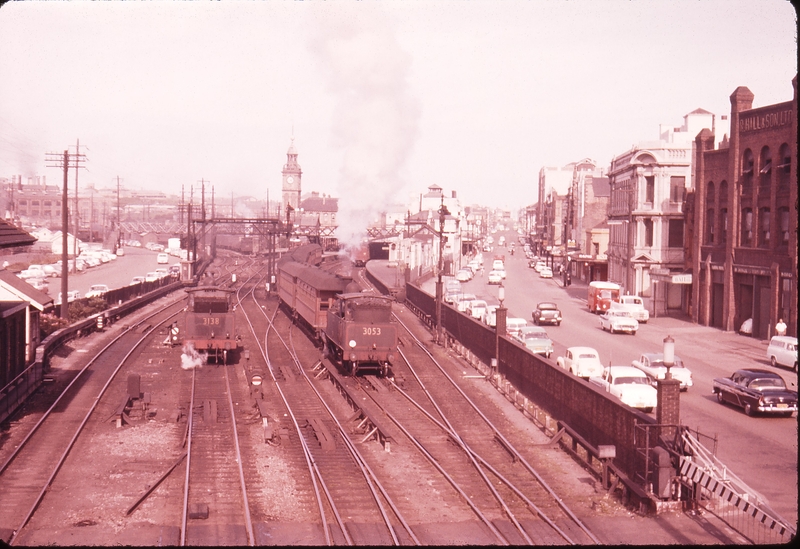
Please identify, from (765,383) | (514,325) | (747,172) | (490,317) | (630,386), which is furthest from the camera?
(490,317)

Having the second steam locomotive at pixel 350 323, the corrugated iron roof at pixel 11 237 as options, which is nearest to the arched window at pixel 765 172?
the second steam locomotive at pixel 350 323

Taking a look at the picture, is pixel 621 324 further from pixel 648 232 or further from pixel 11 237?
pixel 11 237

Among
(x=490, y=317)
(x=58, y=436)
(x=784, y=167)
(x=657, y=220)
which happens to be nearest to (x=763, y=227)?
(x=784, y=167)

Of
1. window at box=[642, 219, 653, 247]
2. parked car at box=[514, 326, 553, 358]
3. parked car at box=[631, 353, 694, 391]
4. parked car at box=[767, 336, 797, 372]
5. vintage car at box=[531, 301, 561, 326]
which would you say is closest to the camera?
parked car at box=[631, 353, 694, 391]

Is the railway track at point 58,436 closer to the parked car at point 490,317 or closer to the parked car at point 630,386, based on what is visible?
the parked car at point 630,386

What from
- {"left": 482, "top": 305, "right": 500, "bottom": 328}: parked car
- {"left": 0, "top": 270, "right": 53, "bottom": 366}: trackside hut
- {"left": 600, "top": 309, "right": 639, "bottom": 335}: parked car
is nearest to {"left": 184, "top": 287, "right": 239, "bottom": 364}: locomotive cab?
{"left": 0, "top": 270, "right": 53, "bottom": 366}: trackside hut

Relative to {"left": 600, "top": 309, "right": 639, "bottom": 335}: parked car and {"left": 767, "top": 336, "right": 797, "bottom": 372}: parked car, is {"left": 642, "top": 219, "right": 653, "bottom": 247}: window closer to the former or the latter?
{"left": 600, "top": 309, "right": 639, "bottom": 335}: parked car
